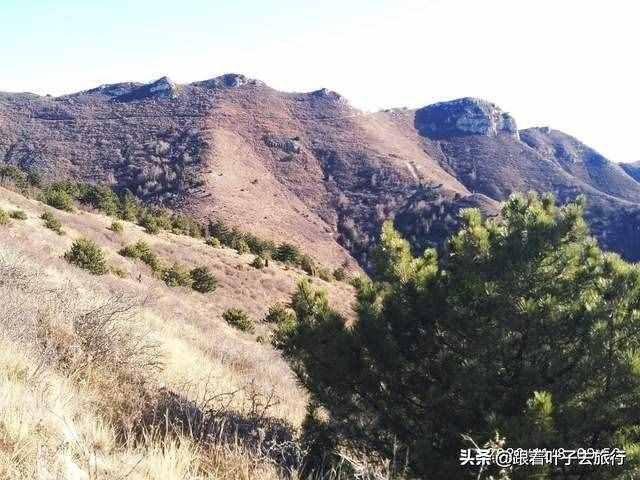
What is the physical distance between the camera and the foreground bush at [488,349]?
3279mm

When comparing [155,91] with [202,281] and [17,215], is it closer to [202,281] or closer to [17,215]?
[202,281]

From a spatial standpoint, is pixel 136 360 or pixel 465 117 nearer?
pixel 136 360

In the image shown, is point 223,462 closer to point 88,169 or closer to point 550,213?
point 550,213

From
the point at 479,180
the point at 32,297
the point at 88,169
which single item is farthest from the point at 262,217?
the point at 32,297

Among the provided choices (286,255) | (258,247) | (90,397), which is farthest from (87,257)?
(286,255)

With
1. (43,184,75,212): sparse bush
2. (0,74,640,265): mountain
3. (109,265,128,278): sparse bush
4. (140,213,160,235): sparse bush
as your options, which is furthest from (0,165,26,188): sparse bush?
(0,74,640,265): mountain

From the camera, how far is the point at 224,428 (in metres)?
3.75

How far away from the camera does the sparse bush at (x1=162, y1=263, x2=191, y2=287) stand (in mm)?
19811

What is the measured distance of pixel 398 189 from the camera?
72.1 meters

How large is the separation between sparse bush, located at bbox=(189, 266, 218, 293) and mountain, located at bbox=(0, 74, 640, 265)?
3138cm

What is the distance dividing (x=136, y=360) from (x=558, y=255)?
367cm

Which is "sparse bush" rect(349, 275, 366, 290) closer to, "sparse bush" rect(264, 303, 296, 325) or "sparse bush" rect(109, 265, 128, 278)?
"sparse bush" rect(264, 303, 296, 325)

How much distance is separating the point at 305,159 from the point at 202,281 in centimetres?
5760

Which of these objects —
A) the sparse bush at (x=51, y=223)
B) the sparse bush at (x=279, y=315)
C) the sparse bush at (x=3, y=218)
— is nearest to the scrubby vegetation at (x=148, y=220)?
the sparse bush at (x=51, y=223)
